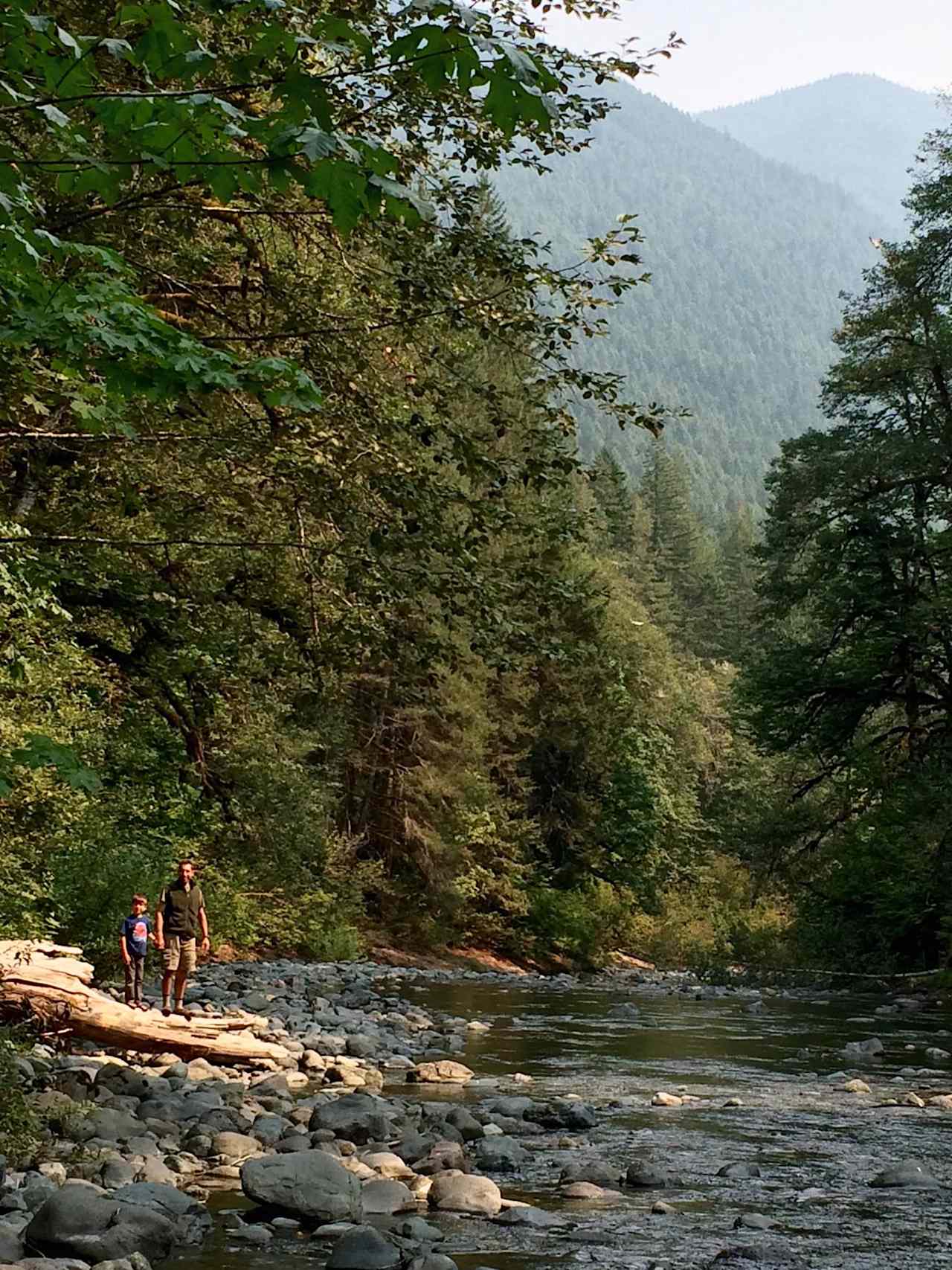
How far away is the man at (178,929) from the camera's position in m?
13.4

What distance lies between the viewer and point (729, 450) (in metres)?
193

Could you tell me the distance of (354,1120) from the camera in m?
8.71

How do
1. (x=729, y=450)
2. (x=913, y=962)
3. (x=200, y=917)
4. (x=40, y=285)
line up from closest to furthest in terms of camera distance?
(x=40, y=285) → (x=200, y=917) → (x=913, y=962) → (x=729, y=450)

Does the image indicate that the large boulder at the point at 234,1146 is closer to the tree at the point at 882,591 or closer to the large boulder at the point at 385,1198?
the large boulder at the point at 385,1198

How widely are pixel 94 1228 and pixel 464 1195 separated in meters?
2.10

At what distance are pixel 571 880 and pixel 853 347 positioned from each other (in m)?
18.6

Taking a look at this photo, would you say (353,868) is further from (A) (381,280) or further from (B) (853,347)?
(A) (381,280)

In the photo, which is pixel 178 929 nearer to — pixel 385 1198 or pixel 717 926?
pixel 385 1198

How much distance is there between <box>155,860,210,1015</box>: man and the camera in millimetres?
13367

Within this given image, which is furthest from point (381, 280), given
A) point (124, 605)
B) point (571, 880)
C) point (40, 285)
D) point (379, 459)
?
point (571, 880)

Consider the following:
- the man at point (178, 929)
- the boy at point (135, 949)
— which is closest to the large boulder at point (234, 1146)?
the boy at point (135, 949)

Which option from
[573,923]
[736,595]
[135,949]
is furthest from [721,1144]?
[736,595]

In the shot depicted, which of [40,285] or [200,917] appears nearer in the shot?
[40,285]

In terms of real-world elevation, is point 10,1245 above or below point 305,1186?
above
